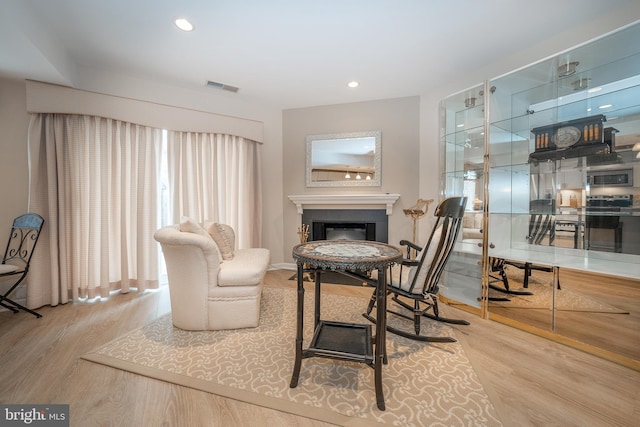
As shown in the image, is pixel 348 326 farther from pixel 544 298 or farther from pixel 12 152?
pixel 12 152

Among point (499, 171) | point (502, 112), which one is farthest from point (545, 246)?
point (502, 112)

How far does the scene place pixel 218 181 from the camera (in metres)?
3.67

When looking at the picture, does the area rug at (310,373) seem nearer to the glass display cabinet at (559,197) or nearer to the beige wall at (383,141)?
the glass display cabinet at (559,197)

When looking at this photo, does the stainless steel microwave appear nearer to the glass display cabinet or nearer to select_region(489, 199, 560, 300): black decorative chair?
the glass display cabinet

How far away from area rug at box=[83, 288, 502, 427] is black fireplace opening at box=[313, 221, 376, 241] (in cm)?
178

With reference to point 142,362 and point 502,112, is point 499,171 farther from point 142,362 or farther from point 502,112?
point 142,362

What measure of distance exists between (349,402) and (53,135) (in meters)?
3.78

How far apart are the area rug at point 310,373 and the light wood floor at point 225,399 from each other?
7 cm

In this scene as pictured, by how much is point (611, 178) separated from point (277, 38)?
10.2 ft

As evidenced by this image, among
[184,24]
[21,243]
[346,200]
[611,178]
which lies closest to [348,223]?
[346,200]

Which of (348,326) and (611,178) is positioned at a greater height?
(611,178)

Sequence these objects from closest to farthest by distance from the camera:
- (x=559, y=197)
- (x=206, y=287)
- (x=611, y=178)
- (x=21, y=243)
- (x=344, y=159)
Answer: (x=611, y=178)
(x=206, y=287)
(x=559, y=197)
(x=21, y=243)
(x=344, y=159)

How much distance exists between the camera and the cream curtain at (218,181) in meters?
3.40

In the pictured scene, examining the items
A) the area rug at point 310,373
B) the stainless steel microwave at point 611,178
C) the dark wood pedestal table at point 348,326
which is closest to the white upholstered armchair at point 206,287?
the area rug at point 310,373
